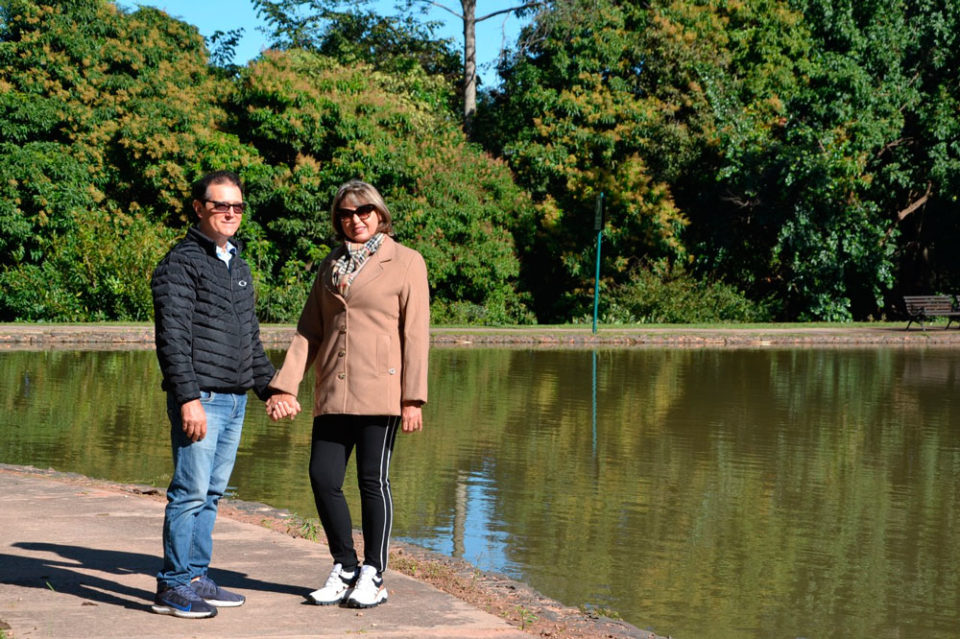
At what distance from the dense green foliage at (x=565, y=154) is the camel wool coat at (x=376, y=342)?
22685 millimetres

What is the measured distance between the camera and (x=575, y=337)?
25.8m

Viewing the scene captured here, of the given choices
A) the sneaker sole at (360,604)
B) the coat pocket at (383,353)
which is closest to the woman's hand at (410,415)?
the coat pocket at (383,353)

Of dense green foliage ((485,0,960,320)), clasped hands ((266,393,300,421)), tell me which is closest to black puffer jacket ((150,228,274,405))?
clasped hands ((266,393,300,421))

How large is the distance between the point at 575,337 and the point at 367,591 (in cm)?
2086

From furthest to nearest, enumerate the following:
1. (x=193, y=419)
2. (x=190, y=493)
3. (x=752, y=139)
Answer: (x=752, y=139) < (x=190, y=493) < (x=193, y=419)

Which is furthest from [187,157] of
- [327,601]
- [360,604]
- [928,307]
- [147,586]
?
[360,604]

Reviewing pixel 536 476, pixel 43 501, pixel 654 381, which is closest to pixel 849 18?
pixel 654 381

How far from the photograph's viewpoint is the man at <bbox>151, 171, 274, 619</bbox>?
4898 mm

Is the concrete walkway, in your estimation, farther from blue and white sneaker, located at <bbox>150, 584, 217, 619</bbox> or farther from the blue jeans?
the blue jeans

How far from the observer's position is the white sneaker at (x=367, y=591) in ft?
16.6

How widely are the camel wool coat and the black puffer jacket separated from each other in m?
0.25

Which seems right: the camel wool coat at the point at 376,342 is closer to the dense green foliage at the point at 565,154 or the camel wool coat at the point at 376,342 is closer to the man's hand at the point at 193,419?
the man's hand at the point at 193,419

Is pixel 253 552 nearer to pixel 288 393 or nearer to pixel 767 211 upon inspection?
pixel 288 393

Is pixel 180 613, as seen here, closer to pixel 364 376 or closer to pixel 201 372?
pixel 201 372
